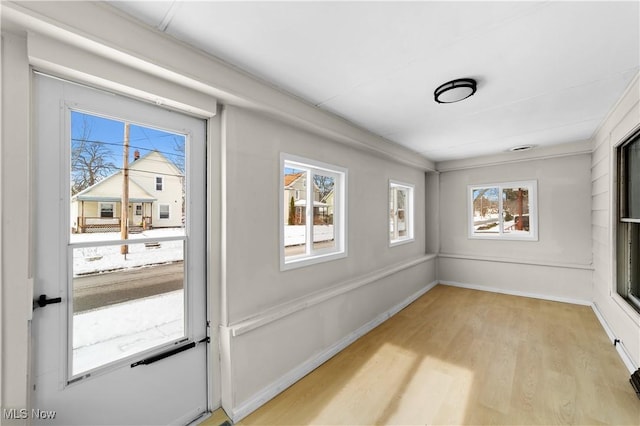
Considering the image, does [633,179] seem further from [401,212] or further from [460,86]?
[401,212]

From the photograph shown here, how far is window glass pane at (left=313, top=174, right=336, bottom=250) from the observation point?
2894 mm

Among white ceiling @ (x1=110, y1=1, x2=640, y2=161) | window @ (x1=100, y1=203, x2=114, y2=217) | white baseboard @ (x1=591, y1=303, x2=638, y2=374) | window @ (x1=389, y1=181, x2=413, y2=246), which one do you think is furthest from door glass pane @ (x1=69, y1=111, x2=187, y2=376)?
white baseboard @ (x1=591, y1=303, x2=638, y2=374)

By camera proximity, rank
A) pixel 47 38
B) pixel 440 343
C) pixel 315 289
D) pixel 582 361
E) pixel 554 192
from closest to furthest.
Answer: pixel 47 38, pixel 582 361, pixel 315 289, pixel 440 343, pixel 554 192

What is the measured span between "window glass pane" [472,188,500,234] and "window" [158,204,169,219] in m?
5.05

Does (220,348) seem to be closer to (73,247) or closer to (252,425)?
(252,425)

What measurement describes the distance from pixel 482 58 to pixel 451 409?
246cm

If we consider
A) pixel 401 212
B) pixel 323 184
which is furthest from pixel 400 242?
pixel 323 184

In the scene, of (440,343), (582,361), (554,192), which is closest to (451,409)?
(440,343)

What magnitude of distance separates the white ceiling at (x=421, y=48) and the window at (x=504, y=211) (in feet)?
6.57

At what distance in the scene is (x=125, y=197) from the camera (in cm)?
Result: 159

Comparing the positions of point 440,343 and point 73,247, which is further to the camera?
point 440,343

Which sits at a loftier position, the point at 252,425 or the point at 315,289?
the point at 315,289

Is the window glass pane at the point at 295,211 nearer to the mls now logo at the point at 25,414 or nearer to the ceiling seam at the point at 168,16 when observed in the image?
the ceiling seam at the point at 168,16

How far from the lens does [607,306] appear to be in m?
3.11
